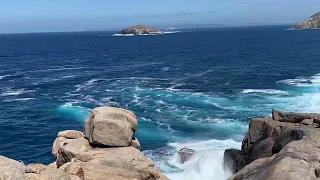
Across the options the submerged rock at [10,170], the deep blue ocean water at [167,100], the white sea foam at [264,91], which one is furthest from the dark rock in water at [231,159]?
the white sea foam at [264,91]

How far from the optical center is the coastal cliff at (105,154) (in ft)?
71.6

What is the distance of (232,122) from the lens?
5494 cm

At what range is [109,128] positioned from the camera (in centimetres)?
2673

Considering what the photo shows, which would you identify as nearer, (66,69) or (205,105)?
(205,105)

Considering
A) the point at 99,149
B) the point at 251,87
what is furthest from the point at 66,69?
the point at 99,149

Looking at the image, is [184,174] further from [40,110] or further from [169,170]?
[40,110]

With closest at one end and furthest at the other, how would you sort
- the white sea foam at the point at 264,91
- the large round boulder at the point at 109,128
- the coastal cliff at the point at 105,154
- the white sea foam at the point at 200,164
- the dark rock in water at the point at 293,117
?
the coastal cliff at the point at 105,154 → the large round boulder at the point at 109,128 → the dark rock in water at the point at 293,117 → the white sea foam at the point at 200,164 → the white sea foam at the point at 264,91

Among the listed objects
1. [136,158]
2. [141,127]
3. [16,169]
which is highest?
[16,169]

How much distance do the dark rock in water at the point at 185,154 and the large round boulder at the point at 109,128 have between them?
15156mm

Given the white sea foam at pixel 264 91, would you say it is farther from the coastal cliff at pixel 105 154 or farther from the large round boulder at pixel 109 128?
the large round boulder at pixel 109 128

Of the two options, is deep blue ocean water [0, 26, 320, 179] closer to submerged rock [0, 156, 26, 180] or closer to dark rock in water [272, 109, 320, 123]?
dark rock in water [272, 109, 320, 123]

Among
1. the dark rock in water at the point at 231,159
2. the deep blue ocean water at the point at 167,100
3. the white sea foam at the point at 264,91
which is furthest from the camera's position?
the white sea foam at the point at 264,91

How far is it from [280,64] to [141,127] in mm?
69051

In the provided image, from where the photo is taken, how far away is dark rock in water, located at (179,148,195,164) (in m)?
41.8
